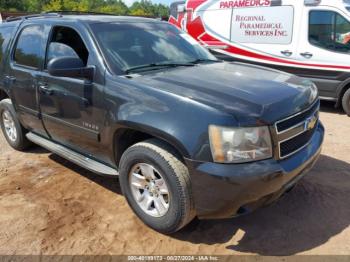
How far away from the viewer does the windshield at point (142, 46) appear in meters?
3.59

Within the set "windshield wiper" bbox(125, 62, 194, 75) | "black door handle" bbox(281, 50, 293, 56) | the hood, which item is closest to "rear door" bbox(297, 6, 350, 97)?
"black door handle" bbox(281, 50, 293, 56)

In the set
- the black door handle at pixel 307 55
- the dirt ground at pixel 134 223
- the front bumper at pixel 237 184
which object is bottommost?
the dirt ground at pixel 134 223

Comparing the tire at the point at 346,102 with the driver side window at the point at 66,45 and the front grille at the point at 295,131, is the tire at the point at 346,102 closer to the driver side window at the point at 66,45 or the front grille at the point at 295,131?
the front grille at the point at 295,131

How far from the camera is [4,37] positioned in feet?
17.0

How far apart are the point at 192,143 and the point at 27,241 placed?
1746 millimetres

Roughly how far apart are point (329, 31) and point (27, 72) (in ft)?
18.8

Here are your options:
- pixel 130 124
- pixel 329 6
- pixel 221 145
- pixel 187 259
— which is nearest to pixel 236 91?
pixel 221 145

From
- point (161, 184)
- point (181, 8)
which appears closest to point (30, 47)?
point (161, 184)

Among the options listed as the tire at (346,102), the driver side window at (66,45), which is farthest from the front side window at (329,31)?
the driver side window at (66,45)

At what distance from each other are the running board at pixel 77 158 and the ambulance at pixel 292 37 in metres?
5.35

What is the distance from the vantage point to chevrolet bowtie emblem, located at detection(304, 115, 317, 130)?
126 inches

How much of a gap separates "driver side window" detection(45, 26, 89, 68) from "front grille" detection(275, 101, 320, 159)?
202 cm

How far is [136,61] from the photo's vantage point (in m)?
3.65

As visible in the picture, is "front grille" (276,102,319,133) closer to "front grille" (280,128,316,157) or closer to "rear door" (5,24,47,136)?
"front grille" (280,128,316,157)
